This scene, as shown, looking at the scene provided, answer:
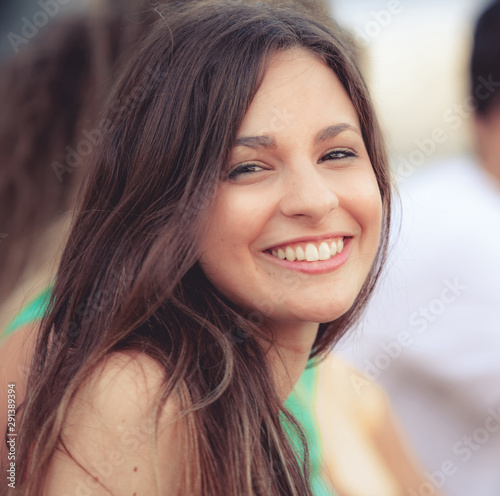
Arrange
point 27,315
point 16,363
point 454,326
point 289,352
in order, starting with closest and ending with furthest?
point 289,352 < point 16,363 < point 27,315 < point 454,326

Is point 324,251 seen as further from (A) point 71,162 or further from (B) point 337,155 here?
(A) point 71,162

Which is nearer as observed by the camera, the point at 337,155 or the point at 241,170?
the point at 241,170

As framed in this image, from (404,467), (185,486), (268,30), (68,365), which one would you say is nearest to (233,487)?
(185,486)

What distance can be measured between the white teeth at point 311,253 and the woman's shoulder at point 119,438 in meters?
0.46

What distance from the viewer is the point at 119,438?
1270 millimetres

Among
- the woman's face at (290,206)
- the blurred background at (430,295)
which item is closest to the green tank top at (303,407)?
the blurred background at (430,295)

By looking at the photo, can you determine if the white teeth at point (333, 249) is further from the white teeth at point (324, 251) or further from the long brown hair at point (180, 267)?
the long brown hair at point (180, 267)

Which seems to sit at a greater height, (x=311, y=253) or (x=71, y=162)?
(x=71, y=162)

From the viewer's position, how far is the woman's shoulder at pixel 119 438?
1278mm

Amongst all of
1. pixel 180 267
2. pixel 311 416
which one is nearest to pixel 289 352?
pixel 180 267

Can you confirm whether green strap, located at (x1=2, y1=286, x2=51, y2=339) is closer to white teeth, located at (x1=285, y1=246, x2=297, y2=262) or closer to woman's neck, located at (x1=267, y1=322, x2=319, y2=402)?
woman's neck, located at (x1=267, y1=322, x2=319, y2=402)

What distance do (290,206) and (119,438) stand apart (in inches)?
24.3

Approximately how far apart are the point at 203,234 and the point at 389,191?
64 cm

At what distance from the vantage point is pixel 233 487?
130 cm
